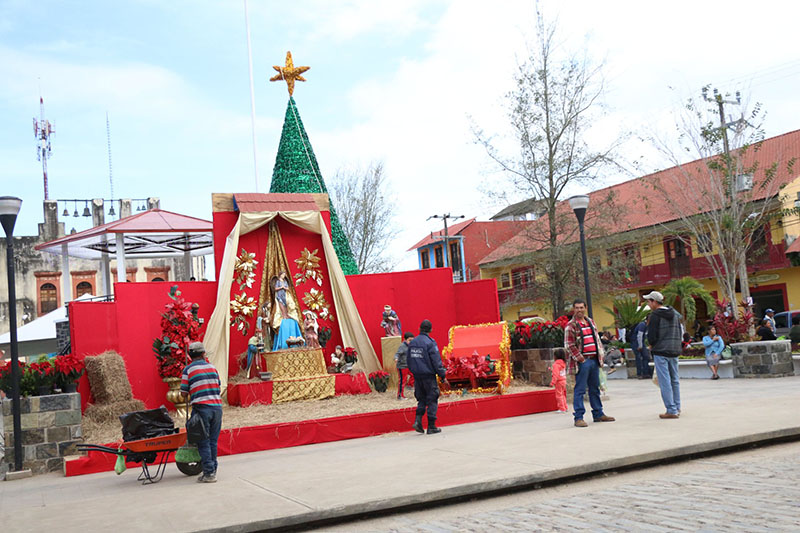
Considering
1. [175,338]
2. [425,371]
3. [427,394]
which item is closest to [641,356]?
[427,394]

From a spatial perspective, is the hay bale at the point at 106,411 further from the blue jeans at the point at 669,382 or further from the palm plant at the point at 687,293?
the palm plant at the point at 687,293

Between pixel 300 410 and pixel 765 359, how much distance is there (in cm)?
1080

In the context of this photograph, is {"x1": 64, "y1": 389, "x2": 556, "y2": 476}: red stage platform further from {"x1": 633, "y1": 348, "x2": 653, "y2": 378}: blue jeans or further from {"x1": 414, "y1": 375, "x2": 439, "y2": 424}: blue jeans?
{"x1": 633, "y1": 348, "x2": 653, "y2": 378}: blue jeans

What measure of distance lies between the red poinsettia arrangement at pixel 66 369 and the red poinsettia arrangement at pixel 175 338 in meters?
1.65

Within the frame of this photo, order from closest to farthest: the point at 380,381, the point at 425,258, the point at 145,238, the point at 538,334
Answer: the point at 538,334 < the point at 380,381 < the point at 145,238 < the point at 425,258

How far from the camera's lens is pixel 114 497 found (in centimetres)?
757

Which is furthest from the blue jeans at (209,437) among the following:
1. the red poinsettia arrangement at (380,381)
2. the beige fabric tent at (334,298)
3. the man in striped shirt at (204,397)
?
the red poinsettia arrangement at (380,381)

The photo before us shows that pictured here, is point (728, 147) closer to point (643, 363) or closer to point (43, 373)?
point (643, 363)

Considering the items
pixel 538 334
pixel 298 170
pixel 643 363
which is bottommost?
pixel 643 363

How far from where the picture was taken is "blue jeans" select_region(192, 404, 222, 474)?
805 centimetres

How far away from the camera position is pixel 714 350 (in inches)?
685

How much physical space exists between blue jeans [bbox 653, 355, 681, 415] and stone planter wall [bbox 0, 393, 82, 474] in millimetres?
8418

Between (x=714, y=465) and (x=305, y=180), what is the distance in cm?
1229

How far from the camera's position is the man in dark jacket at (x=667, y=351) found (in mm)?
9977
